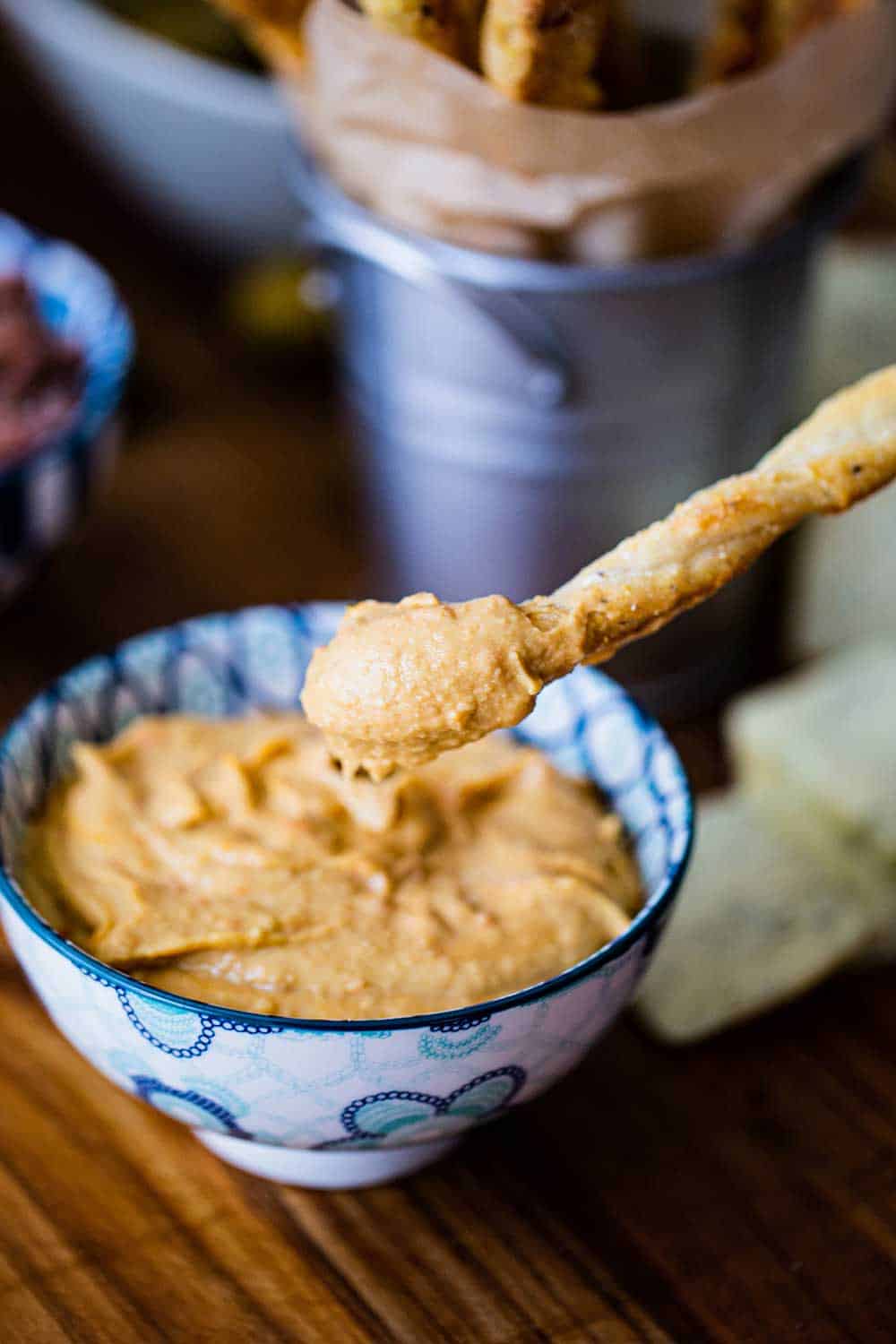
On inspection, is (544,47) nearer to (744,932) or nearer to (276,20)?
(276,20)

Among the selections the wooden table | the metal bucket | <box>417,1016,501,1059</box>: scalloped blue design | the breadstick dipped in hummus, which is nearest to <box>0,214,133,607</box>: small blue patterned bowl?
the metal bucket

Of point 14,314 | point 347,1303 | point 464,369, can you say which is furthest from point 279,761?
point 14,314

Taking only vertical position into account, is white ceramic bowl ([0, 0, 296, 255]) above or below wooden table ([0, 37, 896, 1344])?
above

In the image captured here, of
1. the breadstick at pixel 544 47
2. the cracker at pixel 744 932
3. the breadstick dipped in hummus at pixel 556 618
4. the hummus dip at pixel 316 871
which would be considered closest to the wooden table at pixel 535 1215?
the cracker at pixel 744 932

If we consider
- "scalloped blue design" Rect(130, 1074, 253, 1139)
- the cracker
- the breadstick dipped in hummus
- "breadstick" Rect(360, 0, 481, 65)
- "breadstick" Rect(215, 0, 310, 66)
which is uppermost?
"breadstick" Rect(360, 0, 481, 65)

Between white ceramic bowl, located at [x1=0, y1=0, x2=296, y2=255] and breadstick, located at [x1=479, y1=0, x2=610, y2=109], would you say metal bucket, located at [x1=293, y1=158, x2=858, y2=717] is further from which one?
white ceramic bowl, located at [x1=0, y1=0, x2=296, y2=255]

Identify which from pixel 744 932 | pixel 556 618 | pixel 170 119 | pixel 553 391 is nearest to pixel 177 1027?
pixel 556 618
